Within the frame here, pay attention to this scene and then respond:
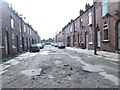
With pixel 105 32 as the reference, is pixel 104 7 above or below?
above

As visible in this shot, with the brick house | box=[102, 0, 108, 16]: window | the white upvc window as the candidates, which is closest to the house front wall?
the brick house

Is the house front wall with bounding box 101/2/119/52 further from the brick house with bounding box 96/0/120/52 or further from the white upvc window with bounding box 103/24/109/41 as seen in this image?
the white upvc window with bounding box 103/24/109/41

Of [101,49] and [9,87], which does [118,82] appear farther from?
[101,49]

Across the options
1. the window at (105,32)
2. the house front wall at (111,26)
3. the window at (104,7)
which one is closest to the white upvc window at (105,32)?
the window at (105,32)

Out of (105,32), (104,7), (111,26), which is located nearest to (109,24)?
(111,26)

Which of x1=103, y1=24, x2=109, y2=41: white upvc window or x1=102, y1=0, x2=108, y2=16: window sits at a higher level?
x1=102, y1=0, x2=108, y2=16: window

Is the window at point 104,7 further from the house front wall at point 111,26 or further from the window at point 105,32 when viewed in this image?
the window at point 105,32

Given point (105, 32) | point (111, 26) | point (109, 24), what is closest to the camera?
point (111, 26)

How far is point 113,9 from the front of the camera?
1812 cm

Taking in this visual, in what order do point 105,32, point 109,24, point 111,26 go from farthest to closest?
point 105,32
point 109,24
point 111,26

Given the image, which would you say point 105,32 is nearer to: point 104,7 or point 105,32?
point 105,32

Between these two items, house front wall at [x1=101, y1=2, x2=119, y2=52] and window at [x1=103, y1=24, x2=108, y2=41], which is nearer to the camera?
house front wall at [x1=101, y1=2, x2=119, y2=52]

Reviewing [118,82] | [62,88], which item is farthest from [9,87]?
[118,82]

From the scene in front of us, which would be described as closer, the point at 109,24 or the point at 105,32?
the point at 109,24
